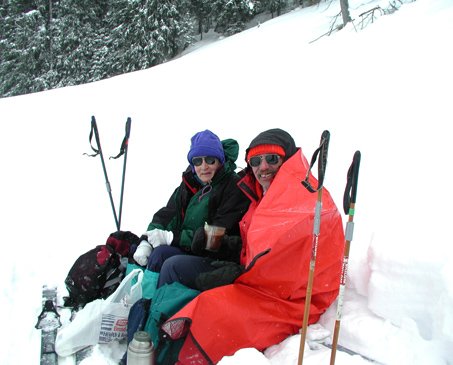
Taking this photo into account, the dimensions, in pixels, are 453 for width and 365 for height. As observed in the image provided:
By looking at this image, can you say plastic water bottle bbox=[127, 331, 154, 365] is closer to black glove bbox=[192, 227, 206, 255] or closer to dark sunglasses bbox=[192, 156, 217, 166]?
black glove bbox=[192, 227, 206, 255]

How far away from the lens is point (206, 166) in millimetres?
3283

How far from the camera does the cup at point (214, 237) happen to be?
298 centimetres

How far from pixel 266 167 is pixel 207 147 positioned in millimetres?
581

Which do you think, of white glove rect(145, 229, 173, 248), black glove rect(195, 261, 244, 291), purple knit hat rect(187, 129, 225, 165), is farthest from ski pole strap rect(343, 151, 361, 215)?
white glove rect(145, 229, 173, 248)

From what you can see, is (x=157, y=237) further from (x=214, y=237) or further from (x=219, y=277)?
(x=219, y=277)

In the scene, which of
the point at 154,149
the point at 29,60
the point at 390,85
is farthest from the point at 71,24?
the point at 390,85

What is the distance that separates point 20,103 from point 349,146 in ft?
30.6

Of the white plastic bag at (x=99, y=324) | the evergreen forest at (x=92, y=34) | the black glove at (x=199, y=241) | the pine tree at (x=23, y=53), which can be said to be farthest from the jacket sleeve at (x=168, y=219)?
the pine tree at (x=23, y=53)

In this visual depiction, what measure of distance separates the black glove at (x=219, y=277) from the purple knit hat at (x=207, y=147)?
97cm

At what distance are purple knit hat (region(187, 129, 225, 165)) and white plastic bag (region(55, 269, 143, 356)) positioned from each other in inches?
41.8

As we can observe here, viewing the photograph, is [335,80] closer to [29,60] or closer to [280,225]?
[280,225]

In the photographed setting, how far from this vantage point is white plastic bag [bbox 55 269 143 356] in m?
2.82

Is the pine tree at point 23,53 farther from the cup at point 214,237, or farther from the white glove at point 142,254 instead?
the cup at point 214,237

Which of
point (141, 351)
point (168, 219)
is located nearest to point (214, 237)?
point (168, 219)
